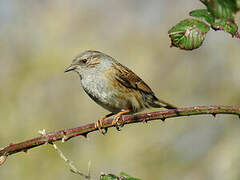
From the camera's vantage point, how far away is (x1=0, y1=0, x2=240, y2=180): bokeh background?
23.5 ft

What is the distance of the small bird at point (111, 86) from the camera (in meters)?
5.14

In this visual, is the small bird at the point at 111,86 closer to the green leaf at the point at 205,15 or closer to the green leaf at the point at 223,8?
the green leaf at the point at 205,15

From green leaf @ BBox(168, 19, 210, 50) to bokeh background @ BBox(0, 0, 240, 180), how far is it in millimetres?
4560

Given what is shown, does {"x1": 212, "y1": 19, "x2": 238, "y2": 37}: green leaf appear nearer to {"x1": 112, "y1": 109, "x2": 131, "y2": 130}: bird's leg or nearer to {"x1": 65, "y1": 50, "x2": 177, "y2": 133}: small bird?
{"x1": 112, "y1": 109, "x2": 131, "y2": 130}: bird's leg

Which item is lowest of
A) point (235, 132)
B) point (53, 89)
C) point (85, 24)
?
point (235, 132)

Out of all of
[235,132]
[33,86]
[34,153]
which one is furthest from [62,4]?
[235,132]

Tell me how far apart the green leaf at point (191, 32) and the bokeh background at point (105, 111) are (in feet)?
15.0

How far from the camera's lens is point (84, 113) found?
8281mm

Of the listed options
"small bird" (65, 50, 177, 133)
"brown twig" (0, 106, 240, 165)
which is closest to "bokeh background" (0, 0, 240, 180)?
"small bird" (65, 50, 177, 133)

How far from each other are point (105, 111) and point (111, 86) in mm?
3208

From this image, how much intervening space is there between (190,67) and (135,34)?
155 centimetres

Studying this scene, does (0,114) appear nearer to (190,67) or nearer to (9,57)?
(9,57)

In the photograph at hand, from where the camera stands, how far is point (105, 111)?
8.38 metres

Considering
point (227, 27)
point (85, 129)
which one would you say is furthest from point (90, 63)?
point (227, 27)
